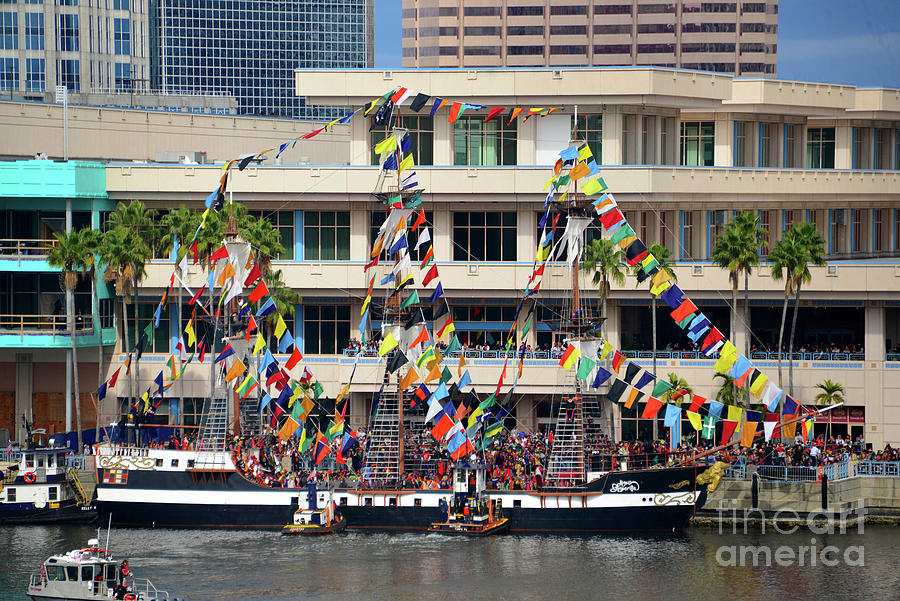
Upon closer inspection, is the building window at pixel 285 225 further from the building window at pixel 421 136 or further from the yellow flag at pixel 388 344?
the yellow flag at pixel 388 344

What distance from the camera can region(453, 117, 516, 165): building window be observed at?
311 ft

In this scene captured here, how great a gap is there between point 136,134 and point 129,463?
38626 mm

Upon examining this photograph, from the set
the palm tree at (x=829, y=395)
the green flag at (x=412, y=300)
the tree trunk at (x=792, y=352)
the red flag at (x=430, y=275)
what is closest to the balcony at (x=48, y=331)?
the green flag at (x=412, y=300)

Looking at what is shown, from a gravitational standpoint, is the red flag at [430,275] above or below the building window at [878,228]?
below

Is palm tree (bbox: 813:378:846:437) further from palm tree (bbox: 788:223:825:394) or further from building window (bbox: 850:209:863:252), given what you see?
building window (bbox: 850:209:863:252)

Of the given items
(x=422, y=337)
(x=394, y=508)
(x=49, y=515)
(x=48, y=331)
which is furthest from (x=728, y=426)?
(x=48, y=331)

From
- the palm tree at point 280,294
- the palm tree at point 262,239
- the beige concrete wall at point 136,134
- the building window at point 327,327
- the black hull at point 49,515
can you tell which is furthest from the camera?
the beige concrete wall at point 136,134

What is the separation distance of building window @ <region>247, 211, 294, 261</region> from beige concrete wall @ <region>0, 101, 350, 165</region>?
352 inches

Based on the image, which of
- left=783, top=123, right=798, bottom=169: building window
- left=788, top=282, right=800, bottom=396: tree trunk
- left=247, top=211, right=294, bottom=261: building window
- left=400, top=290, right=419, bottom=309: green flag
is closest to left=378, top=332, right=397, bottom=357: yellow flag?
left=400, top=290, right=419, bottom=309: green flag

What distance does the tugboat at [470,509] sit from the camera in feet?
249

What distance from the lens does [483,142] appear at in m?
94.9

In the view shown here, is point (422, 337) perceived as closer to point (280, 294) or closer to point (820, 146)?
point (280, 294)

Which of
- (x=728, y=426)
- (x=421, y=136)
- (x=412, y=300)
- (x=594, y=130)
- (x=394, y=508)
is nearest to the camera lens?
(x=728, y=426)

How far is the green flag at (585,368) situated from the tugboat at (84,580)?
77.2ft
